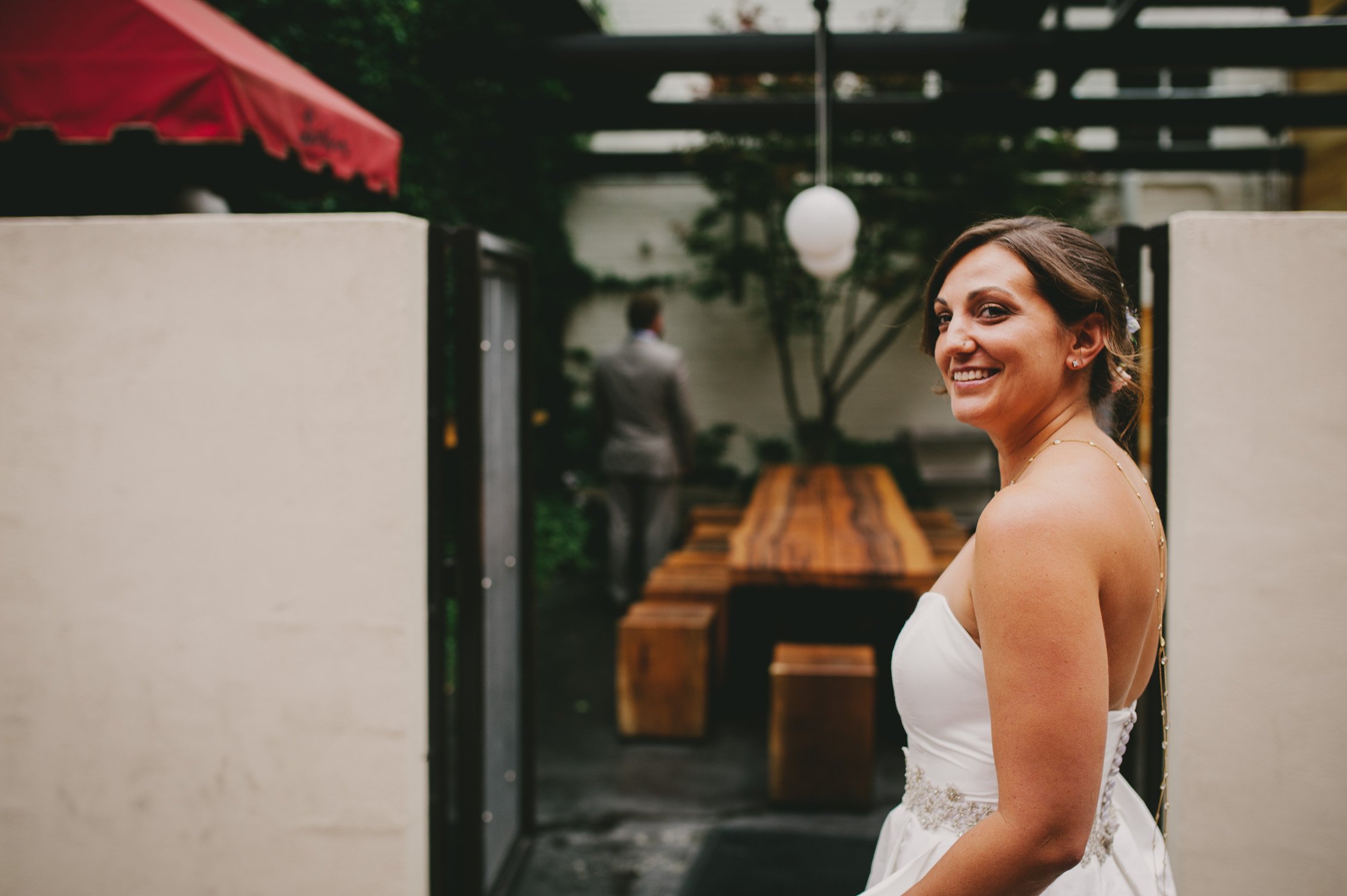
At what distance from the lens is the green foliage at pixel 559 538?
7527 millimetres

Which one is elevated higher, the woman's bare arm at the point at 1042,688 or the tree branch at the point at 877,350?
the tree branch at the point at 877,350

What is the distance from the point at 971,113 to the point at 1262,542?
500cm

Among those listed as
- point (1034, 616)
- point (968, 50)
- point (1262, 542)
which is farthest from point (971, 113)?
point (1034, 616)

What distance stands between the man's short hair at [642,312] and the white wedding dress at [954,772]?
4776 millimetres

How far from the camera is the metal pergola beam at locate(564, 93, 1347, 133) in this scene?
6.50 meters

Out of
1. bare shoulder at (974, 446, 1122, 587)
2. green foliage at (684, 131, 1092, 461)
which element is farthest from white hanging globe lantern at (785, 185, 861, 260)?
bare shoulder at (974, 446, 1122, 587)

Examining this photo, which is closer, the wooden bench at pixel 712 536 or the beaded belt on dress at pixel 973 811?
the beaded belt on dress at pixel 973 811

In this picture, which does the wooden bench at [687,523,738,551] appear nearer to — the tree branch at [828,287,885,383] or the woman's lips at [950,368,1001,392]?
the tree branch at [828,287,885,383]

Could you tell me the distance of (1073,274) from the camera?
1.21 m

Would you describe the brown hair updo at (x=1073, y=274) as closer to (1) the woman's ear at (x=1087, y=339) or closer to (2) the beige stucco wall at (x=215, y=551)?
(1) the woman's ear at (x=1087, y=339)

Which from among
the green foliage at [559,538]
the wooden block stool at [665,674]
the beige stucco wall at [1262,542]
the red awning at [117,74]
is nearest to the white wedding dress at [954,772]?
the beige stucco wall at [1262,542]

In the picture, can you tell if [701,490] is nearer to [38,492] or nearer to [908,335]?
[908,335]

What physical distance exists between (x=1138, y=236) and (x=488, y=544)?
2048 millimetres

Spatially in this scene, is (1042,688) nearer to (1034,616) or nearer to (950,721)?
(1034,616)
